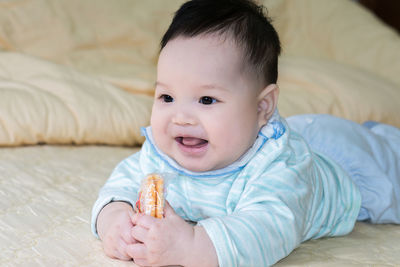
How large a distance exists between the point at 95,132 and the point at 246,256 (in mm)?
935

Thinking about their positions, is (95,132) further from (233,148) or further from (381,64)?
(381,64)

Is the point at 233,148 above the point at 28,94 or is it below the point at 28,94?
above

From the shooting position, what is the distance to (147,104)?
1.77 m

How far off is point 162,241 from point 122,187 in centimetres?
26

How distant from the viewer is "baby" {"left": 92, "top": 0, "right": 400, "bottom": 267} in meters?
0.82

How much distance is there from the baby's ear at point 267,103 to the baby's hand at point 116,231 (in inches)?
12.2

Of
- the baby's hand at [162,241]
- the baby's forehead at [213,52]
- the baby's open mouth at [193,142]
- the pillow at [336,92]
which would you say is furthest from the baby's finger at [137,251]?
the pillow at [336,92]

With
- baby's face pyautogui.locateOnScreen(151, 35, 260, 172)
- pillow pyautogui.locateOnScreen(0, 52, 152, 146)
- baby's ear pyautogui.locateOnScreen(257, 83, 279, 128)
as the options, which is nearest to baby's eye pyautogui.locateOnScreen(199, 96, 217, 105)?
baby's face pyautogui.locateOnScreen(151, 35, 260, 172)

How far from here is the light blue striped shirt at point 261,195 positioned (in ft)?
2.75

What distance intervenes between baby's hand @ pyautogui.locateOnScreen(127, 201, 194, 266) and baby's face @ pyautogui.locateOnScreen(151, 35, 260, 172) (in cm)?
17

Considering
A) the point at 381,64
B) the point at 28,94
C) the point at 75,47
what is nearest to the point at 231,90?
the point at 28,94

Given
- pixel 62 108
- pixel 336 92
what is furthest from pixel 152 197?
pixel 336 92

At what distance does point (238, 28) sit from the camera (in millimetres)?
957

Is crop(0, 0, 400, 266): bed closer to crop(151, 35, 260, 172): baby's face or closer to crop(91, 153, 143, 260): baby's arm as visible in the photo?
crop(91, 153, 143, 260): baby's arm
